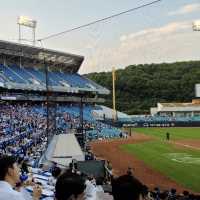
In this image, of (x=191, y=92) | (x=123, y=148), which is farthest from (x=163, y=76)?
(x=123, y=148)

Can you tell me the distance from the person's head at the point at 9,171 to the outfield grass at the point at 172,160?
1606 cm

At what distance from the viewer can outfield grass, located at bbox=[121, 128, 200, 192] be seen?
2294 centimetres

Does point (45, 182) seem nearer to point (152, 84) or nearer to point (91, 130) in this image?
point (91, 130)

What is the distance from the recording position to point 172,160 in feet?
97.1

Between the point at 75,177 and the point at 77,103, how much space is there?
205 feet

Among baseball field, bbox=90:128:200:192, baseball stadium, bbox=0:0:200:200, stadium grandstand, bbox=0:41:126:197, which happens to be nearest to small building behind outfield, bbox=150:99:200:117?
baseball stadium, bbox=0:0:200:200

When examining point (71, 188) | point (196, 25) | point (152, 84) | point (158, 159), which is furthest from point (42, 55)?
point (71, 188)

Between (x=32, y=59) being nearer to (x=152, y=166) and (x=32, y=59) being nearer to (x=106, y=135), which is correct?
(x=106, y=135)

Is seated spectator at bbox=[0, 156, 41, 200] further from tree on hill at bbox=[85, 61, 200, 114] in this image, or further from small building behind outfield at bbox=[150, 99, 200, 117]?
tree on hill at bbox=[85, 61, 200, 114]

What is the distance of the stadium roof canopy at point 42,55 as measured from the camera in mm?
52834

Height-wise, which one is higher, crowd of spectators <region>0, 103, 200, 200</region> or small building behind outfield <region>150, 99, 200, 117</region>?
small building behind outfield <region>150, 99, 200, 117</region>

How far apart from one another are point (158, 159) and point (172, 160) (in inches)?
45.6

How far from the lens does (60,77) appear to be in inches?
2534

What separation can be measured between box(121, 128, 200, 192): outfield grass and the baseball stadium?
0.17ft
